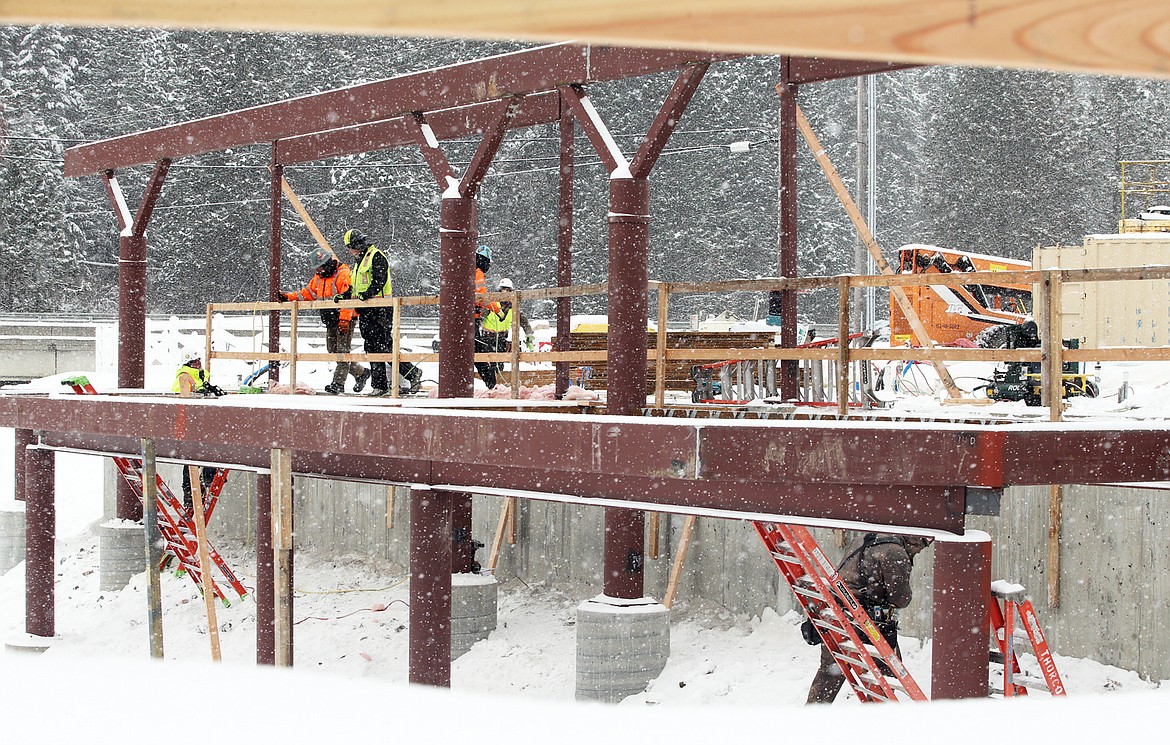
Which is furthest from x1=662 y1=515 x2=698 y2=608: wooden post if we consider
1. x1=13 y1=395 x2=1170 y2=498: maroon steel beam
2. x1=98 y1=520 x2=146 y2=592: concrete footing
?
x1=98 y1=520 x2=146 y2=592: concrete footing

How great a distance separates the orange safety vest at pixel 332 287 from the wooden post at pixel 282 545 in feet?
24.0

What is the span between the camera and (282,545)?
8875mm

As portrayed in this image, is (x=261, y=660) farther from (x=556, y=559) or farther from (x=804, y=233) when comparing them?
(x=804, y=233)

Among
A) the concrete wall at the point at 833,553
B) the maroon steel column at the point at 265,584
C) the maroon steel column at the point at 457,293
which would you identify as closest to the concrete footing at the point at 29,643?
the maroon steel column at the point at 265,584

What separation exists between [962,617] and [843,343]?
340 centimetres

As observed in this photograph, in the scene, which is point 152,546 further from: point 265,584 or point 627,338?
point 627,338

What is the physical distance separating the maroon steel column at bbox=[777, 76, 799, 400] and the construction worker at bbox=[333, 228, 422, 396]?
5.28 m

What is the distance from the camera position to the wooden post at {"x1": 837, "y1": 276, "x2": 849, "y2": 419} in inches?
352

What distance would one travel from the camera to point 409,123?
39.5ft

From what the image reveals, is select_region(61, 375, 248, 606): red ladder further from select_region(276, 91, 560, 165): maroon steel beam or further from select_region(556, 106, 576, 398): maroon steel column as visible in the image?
select_region(276, 91, 560, 165): maroon steel beam

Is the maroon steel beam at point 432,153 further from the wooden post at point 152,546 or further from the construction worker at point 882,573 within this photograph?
the construction worker at point 882,573

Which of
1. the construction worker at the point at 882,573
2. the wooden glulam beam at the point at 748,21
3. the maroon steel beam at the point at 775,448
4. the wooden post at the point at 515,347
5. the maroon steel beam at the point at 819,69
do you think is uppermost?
the maroon steel beam at the point at 819,69

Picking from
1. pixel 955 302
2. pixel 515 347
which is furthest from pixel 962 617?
pixel 955 302

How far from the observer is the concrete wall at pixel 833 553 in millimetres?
8477
